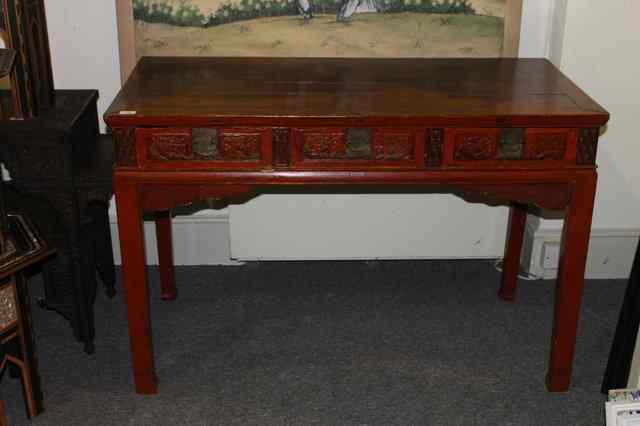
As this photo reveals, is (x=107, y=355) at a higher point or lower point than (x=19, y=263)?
lower

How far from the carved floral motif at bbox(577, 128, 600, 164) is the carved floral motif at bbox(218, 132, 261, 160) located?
87 cm

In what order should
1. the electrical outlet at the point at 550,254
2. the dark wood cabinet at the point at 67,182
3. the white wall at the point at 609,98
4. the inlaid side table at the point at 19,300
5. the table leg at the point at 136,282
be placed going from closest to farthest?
the inlaid side table at the point at 19,300 < the table leg at the point at 136,282 < the dark wood cabinet at the point at 67,182 < the white wall at the point at 609,98 < the electrical outlet at the point at 550,254

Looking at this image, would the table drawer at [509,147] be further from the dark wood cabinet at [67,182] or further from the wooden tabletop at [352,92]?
the dark wood cabinet at [67,182]

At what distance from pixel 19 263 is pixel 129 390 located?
616 millimetres

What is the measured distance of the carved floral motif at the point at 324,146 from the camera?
7.69 ft

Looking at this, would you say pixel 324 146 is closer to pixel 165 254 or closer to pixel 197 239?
pixel 165 254

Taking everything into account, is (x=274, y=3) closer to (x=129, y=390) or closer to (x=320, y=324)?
(x=320, y=324)

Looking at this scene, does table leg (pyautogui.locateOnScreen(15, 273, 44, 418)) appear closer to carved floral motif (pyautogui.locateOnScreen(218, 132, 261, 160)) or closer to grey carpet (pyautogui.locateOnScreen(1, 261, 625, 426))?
grey carpet (pyautogui.locateOnScreen(1, 261, 625, 426))

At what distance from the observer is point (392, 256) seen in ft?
11.0

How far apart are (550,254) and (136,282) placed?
1626mm

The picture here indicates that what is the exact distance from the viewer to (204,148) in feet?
7.72

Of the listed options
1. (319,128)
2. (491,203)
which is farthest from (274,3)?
(491,203)

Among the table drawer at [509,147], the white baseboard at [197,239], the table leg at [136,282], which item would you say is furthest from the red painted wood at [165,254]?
the table drawer at [509,147]

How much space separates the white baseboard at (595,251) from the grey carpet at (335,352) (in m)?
0.05
